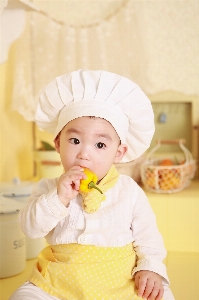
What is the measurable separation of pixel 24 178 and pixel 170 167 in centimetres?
82

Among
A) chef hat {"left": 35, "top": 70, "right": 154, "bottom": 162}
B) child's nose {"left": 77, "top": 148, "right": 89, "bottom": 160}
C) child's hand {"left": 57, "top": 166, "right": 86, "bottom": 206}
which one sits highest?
chef hat {"left": 35, "top": 70, "right": 154, "bottom": 162}

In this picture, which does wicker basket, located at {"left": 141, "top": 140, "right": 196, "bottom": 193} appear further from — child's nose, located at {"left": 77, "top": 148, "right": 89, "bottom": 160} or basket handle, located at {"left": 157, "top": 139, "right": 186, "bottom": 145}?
child's nose, located at {"left": 77, "top": 148, "right": 89, "bottom": 160}

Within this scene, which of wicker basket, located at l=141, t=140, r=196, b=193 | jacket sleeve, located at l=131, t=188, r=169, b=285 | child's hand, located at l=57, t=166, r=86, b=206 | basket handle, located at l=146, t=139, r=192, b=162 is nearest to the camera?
child's hand, located at l=57, t=166, r=86, b=206

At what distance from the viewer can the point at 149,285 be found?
0.94 metres

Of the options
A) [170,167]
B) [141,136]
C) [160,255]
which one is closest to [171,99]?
[170,167]

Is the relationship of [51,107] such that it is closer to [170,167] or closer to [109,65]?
[170,167]

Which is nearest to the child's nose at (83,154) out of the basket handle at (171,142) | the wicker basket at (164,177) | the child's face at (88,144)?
the child's face at (88,144)

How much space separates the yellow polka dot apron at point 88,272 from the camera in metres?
0.91

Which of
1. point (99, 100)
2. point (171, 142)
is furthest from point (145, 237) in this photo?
point (171, 142)

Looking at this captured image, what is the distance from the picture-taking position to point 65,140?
956mm

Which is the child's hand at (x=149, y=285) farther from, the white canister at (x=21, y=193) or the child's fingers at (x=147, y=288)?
the white canister at (x=21, y=193)

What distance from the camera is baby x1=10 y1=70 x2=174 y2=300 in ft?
3.00

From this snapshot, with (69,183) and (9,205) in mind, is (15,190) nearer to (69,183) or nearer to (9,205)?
(9,205)

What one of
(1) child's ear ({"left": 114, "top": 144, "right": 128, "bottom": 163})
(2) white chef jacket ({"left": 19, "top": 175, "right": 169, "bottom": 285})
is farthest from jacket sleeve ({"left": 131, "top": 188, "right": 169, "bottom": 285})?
(1) child's ear ({"left": 114, "top": 144, "right": 128, "bottom": 163})
